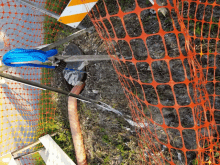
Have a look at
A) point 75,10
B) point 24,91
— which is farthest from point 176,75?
point 24,91

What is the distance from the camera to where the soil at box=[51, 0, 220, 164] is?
2570 millimetres

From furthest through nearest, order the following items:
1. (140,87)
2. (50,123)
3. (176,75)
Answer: (50,123) → (140,87) → (176,75)

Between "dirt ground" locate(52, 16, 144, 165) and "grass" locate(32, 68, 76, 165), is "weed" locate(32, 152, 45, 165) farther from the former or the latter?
"dirt ground" locate(52, 16, 144, 165)

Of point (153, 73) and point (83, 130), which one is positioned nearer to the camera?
point (153, 73)

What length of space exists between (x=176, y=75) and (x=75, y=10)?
1945 millimetres

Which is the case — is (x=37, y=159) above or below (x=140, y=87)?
below

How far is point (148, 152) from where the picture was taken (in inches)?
114

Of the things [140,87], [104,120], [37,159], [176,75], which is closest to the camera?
[176,75]

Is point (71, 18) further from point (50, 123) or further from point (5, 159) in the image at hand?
point (5, 159)

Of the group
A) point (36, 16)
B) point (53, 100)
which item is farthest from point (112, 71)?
point (36, 16)

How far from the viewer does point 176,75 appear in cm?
264

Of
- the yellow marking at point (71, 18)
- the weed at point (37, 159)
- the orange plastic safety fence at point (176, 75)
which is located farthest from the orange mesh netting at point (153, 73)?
the yellow marking at point (71, 18)

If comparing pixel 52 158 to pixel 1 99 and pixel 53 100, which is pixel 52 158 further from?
pixel 1 99

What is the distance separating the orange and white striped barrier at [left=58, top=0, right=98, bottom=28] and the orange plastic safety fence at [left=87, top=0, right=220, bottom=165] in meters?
0.28
